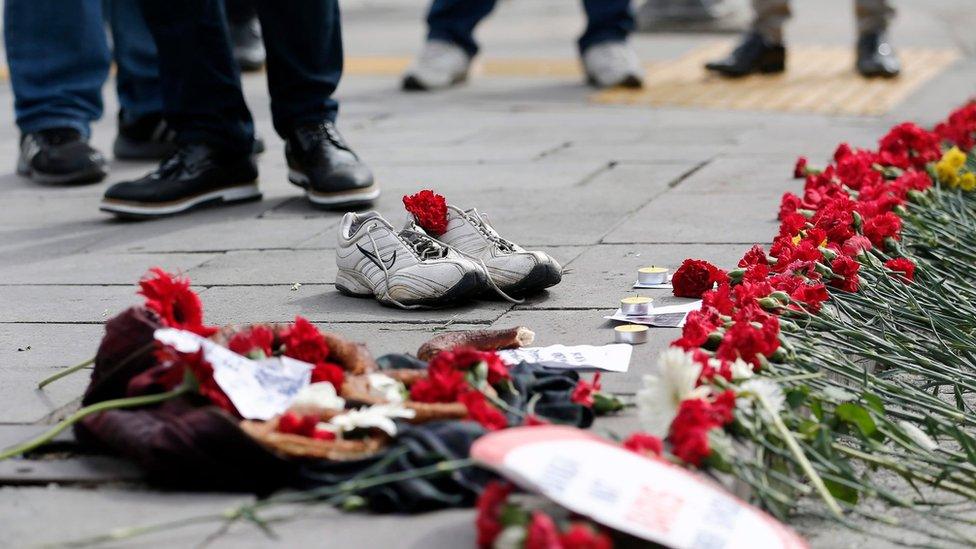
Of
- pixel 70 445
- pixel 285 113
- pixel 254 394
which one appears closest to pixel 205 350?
pixel 254 394

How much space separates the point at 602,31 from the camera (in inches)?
222

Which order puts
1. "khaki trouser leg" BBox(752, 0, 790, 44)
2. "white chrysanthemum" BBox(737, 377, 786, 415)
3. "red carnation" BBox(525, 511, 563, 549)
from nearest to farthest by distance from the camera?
"red carnation" BBox(525, 511, 563, 549), "white chrysanthemum" BBox(737, 377, 786, 415), "khaki trouser leg" BBox(752, 0, 790, 44)

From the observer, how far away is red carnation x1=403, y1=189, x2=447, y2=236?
2.43 meters

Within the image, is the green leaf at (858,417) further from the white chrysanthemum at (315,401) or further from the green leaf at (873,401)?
the white chrysanthemum at (315,401)

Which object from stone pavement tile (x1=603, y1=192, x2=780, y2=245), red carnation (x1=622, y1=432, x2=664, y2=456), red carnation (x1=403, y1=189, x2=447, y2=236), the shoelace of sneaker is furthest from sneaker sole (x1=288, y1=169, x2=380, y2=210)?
red carnation (x1=622, y1=432, x2=664, y2=456)

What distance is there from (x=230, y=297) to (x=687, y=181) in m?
1.47

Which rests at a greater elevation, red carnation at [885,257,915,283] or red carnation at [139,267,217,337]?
red carnation at [139,267,217,337]

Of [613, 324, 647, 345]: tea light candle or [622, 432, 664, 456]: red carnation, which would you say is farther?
[613, 324, 647, 345]: tea light candle

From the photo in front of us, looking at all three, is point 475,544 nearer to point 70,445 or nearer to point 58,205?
point 70,445

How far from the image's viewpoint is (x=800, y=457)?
1.49m

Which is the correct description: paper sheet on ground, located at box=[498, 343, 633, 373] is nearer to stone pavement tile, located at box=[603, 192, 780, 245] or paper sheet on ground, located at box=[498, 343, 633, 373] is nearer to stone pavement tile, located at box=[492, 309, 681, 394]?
stone pavement tile, located at box=[492, 309, 681, 394]

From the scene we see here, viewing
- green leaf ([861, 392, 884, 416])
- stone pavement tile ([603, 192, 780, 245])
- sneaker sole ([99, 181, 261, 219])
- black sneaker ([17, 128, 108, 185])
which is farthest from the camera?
black sneaker ([17, 128, 108, 185])

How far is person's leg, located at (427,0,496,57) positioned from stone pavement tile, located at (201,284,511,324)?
3.37 meters

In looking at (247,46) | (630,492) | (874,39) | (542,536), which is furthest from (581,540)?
(247,46)
